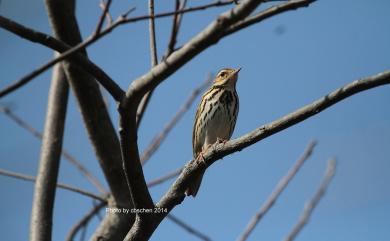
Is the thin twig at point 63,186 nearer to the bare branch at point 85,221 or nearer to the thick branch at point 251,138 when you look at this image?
the bare branch at point 85,221

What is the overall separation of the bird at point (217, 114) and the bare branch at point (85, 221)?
1544mm

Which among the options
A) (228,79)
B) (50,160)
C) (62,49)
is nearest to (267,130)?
(62,49)

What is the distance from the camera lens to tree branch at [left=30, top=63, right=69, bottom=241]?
456 centimetres

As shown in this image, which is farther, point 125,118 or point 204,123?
point 204,123

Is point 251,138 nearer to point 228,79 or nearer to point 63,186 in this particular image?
point 63,186

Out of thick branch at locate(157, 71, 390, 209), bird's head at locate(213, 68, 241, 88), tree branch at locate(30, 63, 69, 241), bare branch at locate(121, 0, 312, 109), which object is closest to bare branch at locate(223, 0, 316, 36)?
bare branch at locate(121, 0, 312, 109)

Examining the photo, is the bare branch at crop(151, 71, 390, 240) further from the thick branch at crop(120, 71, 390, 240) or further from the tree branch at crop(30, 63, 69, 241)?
the tree branch at crop(30, 63, 69, 241)

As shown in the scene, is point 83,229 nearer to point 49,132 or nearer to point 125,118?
point 49,132

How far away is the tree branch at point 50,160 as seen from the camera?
15.0 feet

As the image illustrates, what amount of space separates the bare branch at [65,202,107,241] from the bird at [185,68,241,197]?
60.8 inches

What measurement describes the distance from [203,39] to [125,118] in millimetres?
684

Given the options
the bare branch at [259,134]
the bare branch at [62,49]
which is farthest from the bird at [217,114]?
the bare branch at [62,49]

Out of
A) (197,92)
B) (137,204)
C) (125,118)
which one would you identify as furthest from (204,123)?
(125,118)

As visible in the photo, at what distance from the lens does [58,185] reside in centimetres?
511
